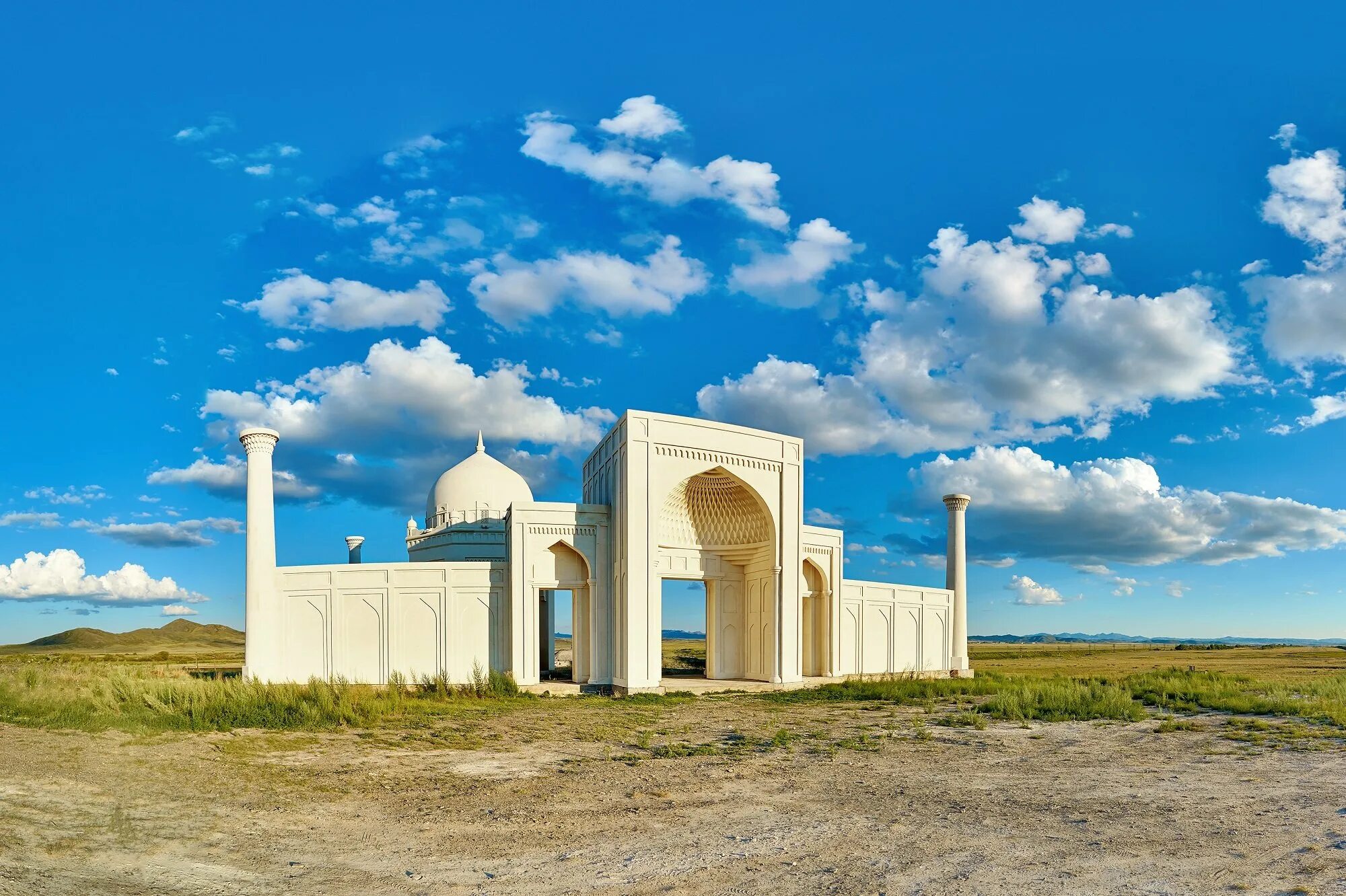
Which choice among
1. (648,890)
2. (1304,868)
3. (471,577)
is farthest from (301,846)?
(471,577)

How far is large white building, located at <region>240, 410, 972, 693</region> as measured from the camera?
2630cm

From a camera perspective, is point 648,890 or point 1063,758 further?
point 1063,758

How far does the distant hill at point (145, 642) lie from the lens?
92.9 m

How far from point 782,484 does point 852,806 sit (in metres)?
18.7

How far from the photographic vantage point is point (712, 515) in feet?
101

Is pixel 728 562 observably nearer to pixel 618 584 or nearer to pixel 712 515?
pixel 712 515

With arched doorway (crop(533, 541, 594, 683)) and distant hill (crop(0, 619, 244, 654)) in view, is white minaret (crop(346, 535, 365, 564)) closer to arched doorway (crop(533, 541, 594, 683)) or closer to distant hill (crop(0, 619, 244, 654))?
arched doorway (crop(533, 541, 594, 683))

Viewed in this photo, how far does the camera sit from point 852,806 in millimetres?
10891

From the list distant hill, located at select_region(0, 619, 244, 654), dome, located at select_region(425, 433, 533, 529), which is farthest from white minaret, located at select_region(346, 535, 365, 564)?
distant hill, located at select_region(0, 619, 244, 654)

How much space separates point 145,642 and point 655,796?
124484mm

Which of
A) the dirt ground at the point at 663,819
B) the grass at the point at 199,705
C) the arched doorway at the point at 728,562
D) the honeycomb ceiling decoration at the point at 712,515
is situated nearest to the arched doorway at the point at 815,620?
the arched doorway at the point at 728,562

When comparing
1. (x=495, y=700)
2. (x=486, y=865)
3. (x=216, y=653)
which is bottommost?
(x=216, y=653)

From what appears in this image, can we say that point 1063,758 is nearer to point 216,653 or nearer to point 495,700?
point 495,700

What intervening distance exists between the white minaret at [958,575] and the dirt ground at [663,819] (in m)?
20.1
